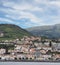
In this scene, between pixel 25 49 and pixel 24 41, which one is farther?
pixel 24 41

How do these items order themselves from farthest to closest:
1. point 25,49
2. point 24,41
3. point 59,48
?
point 24,41
point 59,48
point 25,49

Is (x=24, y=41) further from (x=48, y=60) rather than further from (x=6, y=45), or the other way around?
(x=48, y=60)

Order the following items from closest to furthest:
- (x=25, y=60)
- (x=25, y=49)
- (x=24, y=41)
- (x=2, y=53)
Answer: (x=25, y=60) → (x=2, y=53) → (x=25, y=49) → (x=24, y=41)

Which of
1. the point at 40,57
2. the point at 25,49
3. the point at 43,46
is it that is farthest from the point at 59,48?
the point at 40,57

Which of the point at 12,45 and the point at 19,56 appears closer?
the point at 19,56

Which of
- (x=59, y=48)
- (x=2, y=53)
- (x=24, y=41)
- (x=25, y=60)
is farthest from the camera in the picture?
(x=24, y=41)

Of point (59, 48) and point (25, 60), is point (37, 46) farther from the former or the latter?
point (25, 60)

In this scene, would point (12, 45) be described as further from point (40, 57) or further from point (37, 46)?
point (40, 57)

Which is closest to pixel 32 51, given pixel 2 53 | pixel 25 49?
pixel 25 49

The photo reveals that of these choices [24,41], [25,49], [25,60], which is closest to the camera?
[25,60]
